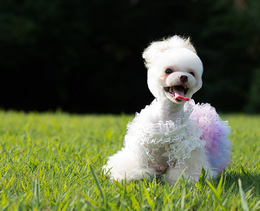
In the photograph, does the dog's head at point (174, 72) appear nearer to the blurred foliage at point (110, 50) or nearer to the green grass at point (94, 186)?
the green grass at point (94, 186)

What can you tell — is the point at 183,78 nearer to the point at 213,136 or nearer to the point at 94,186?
the point at 213,136

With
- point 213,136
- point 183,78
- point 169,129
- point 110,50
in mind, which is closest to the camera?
point 183,78

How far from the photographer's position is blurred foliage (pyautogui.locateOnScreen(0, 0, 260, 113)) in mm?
12875

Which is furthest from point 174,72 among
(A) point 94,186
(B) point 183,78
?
(A) point 94,186

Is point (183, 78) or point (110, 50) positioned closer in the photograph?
point (183, 78)

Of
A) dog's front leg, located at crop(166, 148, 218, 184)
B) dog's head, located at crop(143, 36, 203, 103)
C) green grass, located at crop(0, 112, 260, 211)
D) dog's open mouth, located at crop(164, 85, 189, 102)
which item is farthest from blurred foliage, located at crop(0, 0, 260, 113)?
dog's front leg, located at crop(166, 148, 218, 184)

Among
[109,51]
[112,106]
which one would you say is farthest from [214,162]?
[109,51]

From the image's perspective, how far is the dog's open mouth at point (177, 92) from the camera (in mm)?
1931

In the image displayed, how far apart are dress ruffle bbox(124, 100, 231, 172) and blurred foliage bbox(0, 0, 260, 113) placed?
36.5 feet

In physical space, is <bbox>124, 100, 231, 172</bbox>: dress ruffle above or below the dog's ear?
below

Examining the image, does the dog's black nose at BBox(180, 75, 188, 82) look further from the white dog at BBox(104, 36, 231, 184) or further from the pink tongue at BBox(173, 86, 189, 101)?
the pink tongue at BBox(173, 86, 189, 101)

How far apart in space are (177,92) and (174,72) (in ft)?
0.46

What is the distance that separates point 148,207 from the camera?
1.58 m

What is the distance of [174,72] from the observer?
6.31 feet
